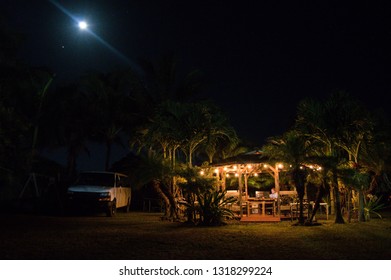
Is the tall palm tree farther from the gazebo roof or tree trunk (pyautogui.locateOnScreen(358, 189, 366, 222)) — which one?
tree trunk (pyautogui.locateOnScreen(358, 189, 366, 222))

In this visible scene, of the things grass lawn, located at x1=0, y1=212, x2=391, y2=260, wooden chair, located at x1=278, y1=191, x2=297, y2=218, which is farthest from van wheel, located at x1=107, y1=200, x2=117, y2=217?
wooden chair, located at x1=278, y1=191, x2=297, y2=218

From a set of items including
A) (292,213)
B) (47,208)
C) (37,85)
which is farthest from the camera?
(37,85)

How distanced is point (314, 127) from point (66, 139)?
20.4m

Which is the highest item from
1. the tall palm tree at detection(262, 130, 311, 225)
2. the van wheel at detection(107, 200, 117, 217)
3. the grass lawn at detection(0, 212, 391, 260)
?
the tall palm tree at detection(262, 130, 311, 225)

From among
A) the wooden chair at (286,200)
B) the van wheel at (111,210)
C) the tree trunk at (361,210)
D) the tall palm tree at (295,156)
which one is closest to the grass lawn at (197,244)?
the tall palm tree at (295,156)

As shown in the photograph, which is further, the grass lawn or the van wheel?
the van wheel

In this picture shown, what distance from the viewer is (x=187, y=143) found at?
50.2ft

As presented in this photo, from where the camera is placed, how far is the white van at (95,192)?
15.3 m

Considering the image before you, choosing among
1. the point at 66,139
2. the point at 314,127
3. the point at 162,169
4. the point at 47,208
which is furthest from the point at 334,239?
the point at 66,139

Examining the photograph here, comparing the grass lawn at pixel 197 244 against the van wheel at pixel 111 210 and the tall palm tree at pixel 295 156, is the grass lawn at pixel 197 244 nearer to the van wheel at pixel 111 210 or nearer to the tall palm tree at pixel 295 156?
the tall palm tree at pixel 295 156

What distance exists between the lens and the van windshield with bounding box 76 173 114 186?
53.6 feet

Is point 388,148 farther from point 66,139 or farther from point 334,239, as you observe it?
point 66,139

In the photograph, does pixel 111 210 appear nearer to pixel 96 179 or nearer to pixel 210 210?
pixel 96 179
